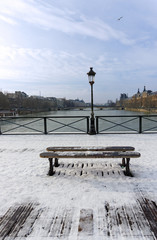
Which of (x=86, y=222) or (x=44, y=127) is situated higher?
(x=44, y=127)

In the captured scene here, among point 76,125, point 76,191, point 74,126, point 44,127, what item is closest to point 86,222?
point 76,191

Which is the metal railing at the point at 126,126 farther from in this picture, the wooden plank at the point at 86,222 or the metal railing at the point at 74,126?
the wooden plank at the point at 86,222

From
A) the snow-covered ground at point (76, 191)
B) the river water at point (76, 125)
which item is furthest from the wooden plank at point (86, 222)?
the river water at point (76, 125)

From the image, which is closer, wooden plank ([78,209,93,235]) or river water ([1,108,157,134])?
wooden plank ([78,209,93,235])

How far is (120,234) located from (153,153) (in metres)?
3.86

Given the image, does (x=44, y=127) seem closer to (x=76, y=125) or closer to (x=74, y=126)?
(x=74, y=126)

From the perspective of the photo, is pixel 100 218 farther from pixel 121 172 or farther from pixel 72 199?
pixel 121 172

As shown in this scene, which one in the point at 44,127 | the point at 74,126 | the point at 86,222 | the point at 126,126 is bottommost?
the point at 126,126

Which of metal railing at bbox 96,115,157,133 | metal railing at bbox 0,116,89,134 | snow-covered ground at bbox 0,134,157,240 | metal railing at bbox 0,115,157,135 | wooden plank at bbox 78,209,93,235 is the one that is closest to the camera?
wooden plank at bbox 78,209,93,235

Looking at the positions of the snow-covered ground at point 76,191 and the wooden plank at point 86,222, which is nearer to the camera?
the wooden plank at point 86,222

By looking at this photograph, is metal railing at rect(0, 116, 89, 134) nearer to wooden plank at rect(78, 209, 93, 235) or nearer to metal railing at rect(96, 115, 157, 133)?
metal railing at rect(96, 115, 157, 133)

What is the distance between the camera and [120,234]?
2104 millimetres

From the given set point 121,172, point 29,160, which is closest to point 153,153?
point 121,172

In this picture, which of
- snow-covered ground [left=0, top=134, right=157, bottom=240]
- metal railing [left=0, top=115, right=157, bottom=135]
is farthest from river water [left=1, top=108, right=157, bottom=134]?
snow-covered ground [left=0, top=134, right=157, bottom=240]
